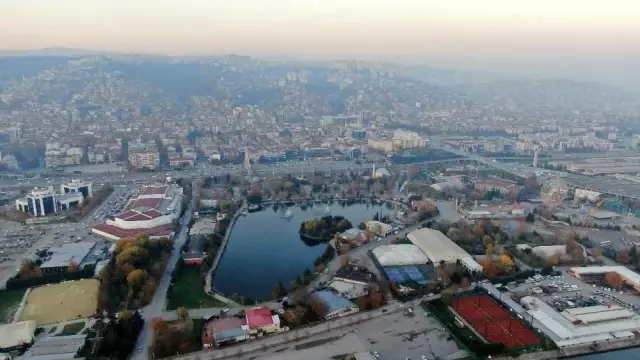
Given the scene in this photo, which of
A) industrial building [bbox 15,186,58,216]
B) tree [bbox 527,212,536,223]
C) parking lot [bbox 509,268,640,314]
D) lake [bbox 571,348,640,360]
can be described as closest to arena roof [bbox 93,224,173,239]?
industrial building [bbox 15,186,58,216]

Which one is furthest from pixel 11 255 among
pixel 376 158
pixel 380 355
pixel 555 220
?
pixel 376 158

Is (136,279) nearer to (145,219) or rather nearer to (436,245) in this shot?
(145,219)

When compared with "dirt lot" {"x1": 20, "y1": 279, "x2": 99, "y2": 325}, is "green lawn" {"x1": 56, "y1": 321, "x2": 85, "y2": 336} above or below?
above

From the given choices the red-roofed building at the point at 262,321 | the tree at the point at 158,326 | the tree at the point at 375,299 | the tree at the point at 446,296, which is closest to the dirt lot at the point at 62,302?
the tree at the point at 158,326

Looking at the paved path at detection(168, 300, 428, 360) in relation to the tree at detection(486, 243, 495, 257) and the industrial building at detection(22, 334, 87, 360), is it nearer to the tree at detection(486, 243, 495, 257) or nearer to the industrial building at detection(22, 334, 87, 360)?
the industrial building at detection(22, 334, 87, 360)

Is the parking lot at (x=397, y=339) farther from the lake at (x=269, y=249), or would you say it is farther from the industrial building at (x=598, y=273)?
the industrial building at (x=598, y=273)

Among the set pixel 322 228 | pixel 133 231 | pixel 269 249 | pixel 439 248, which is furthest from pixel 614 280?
pixel 133 231

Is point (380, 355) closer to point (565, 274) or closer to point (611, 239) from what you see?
point (565, 274)
